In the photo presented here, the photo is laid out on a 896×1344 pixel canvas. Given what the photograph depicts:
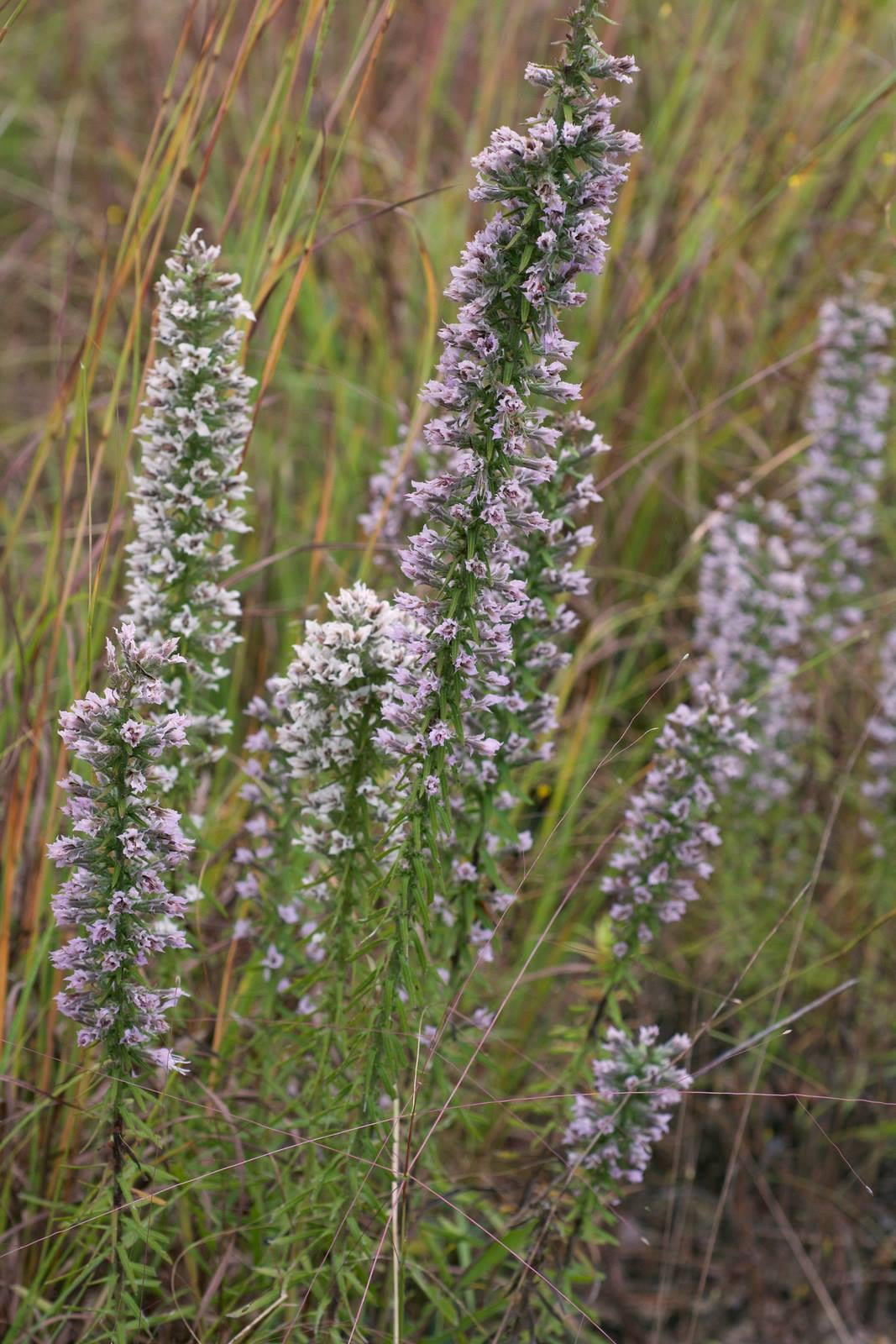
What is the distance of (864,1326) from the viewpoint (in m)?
4.16

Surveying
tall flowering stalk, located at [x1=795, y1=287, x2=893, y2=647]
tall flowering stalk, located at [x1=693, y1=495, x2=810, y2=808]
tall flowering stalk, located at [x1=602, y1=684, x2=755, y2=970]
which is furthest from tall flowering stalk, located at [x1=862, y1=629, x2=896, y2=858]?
tall flowering stalk, located at [x1=602, y1=684, x2=755, y2=970]

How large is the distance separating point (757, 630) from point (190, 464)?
97.4 inches

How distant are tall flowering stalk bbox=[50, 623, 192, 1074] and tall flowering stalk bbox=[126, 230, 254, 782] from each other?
A: 19.2 inches

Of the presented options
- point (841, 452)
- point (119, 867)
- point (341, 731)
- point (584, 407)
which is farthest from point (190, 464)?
point (841, 452)

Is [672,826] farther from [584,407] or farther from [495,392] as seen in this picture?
[584,407]

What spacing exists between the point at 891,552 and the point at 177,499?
4411 millimetres

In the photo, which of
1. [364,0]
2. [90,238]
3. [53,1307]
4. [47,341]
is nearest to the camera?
[53,1307]

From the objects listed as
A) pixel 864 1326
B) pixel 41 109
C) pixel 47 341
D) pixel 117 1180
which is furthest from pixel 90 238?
pixel 864 1326

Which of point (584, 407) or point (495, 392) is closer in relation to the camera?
point (495, 392)

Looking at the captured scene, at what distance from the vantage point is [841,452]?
5.43 m

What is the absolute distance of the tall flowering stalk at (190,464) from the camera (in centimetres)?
303

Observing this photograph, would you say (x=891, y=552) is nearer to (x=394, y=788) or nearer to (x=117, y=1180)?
(x=394, y=788)

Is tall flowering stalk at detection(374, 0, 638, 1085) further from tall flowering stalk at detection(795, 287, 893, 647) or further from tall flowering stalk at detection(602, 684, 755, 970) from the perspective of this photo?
tall flowering stalk at detection(795, 287, 893, 647)

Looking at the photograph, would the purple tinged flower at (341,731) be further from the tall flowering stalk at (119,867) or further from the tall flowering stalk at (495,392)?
the tall flowering stalk at (119,867)
